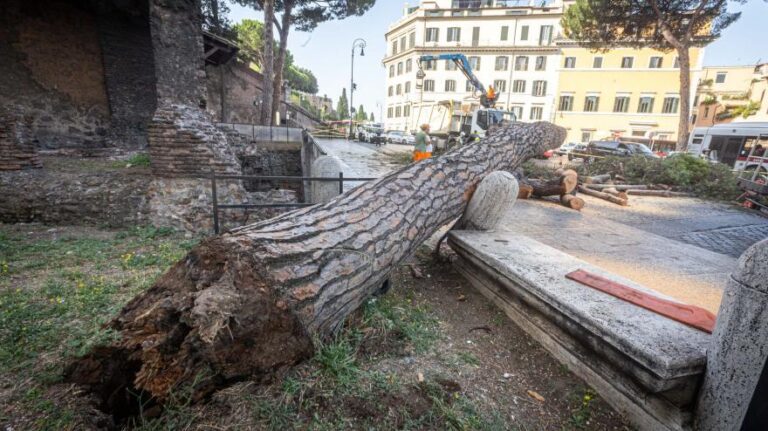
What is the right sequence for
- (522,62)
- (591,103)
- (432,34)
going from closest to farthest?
(591,103)
(522,62)
(432,34)

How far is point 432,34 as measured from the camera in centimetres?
3762

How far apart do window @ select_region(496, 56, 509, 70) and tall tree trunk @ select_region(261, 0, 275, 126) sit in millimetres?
29377

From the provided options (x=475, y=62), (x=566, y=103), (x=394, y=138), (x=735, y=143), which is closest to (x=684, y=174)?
(x=735, y=143)

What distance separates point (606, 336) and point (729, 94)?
4651 cm

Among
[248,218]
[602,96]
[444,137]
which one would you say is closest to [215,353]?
[248,218]

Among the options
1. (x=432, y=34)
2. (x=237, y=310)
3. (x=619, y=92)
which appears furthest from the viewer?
(x=432, y=34)

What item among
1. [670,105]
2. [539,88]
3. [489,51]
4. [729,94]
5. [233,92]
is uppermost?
[489,51]

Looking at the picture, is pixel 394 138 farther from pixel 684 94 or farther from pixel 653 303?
A: pixel 653 303

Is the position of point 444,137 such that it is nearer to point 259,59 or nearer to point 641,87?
point 259,59

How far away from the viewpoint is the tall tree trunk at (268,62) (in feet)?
43.3

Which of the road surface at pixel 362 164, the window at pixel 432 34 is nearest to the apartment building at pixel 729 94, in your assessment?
the window at pixel 432 34

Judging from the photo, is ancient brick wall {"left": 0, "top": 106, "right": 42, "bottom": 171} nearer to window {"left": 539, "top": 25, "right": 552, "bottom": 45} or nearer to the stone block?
the stone block

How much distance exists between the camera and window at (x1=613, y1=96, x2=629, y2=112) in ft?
102

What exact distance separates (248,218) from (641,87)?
126 ft
